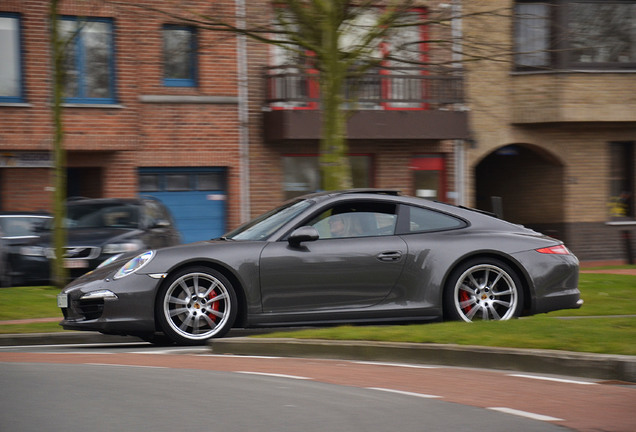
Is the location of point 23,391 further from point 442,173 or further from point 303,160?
point 442,173

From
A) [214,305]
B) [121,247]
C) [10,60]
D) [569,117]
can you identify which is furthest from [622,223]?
[214,305]

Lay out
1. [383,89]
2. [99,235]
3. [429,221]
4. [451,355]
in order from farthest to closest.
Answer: [383,89] → [99,235] → [429,221] → [451,355]

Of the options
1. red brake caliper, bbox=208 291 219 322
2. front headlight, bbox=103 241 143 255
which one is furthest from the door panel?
front headlight, bbox=103 241 143 255

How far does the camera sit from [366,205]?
10438 mm

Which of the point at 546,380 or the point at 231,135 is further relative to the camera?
the point at 231,135

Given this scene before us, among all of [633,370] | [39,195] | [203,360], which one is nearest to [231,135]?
[39,195]

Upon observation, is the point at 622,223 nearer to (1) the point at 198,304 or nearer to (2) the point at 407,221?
(2) the point at 407,221

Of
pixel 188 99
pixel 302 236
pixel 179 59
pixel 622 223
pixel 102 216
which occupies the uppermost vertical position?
pixel 179 59

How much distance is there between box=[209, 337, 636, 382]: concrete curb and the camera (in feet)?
25.8

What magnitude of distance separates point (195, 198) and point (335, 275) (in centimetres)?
1492

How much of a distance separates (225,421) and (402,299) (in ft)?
14.3

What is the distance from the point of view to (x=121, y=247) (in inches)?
642

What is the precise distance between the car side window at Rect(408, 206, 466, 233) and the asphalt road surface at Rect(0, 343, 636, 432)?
2.01m

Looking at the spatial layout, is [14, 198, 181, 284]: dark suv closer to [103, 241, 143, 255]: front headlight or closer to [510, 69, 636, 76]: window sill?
[103, 241, 143, 255]: front headlight
